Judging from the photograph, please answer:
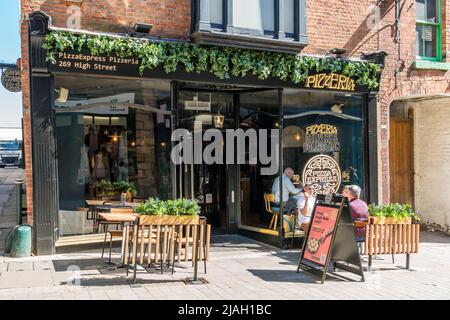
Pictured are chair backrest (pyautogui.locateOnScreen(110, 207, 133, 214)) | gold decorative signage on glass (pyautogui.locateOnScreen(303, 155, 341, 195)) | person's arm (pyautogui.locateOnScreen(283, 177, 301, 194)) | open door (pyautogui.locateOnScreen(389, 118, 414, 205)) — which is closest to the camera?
chair backrest (pyautogui.locateOnScreen(110, 207, 133, 214))

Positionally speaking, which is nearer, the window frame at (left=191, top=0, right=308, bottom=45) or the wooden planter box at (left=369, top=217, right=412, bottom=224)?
the wooden planter box at (left=369, top=217, right=412, bottom=224)

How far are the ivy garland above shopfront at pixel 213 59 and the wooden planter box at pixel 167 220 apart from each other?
3.14 metres

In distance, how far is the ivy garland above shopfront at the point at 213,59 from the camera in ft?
28.0

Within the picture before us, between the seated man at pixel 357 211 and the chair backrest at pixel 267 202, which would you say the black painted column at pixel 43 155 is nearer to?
the chair backrest at pixel 267 202

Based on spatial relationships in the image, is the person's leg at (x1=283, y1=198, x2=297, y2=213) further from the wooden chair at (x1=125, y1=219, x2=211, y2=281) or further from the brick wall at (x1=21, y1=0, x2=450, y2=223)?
the wooden chair at (x1=125, y1=219, x2=211, y2=281)

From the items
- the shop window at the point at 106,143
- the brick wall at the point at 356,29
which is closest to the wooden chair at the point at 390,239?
the brick wall at the point at 356,29

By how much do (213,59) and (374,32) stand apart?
4396mm

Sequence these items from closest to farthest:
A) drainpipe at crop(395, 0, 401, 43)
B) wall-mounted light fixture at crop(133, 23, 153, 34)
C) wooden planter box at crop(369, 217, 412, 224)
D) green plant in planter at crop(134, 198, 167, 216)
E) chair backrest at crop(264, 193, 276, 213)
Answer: green plant in planter at crop(134, 198, 167, 216), wooden planter box at crop(369, 217, 412, 224), wall-mounted light fixture at crop(133, 23, 153, 34), chair backrest at crop(264, 193, 276, 213), drainpipe at crop(395, 0, 401, 43)

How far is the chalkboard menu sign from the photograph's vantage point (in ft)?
24.4

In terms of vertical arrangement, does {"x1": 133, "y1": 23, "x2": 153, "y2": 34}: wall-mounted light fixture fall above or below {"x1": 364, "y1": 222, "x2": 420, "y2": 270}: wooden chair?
above

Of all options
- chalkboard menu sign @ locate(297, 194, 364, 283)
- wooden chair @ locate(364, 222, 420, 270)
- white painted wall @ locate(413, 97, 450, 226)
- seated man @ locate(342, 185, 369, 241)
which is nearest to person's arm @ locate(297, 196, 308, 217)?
seated man @ locate(342, 185, 369, 241)

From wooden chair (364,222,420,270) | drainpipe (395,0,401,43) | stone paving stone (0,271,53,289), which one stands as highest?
drainpipe (395,0,401,43)

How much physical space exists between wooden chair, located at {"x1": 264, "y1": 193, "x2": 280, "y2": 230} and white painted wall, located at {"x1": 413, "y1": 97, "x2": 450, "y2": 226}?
5.18 m
